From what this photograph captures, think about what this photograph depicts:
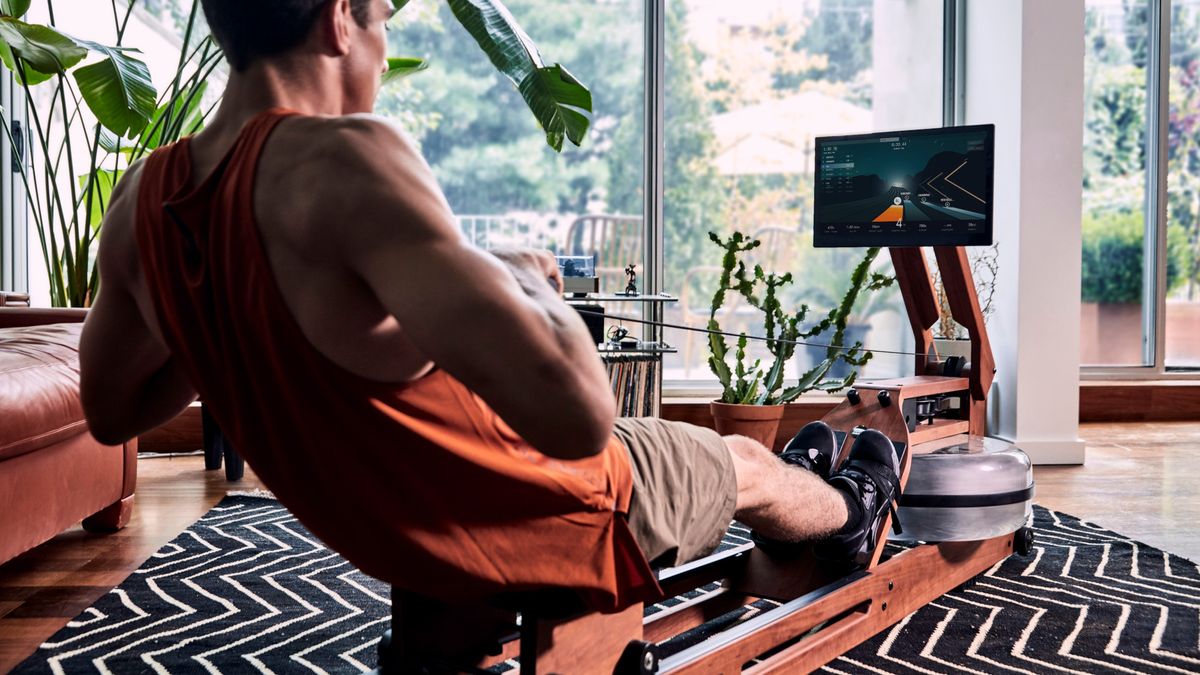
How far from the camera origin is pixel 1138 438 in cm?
480

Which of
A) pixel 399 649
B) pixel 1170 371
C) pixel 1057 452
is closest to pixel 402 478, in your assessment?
pixel 399 649

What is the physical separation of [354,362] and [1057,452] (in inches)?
150

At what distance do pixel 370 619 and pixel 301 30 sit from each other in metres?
1.44

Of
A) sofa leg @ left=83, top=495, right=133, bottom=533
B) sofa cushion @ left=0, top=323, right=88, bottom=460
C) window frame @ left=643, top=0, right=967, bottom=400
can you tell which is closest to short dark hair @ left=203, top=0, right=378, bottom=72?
sofa cushion @ left=0, top=323, right=88, bottom=460

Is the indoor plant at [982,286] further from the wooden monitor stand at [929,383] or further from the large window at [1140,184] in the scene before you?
the wooden monitor stand at [929,383]

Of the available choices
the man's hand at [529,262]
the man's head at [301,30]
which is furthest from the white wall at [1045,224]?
the man's head at [301,30]

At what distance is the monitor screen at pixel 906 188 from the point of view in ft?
8.81

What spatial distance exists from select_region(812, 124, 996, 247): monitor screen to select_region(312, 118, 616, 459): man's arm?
189 cm

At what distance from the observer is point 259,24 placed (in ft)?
3.83

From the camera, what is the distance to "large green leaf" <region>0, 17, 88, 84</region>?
3002 millimetres

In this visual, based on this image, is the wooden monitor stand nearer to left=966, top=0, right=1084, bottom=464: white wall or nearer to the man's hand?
the man's hand

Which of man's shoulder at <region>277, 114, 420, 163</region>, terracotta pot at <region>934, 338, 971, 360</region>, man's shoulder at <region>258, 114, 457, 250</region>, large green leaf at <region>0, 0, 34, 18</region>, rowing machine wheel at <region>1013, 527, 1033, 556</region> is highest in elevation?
large green leaf at <region>0, 0, 34, 18</region>

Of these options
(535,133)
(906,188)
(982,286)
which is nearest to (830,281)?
(982,286)

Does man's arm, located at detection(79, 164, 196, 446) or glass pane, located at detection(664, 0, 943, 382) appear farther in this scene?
glass pane, located at detection(664, 0, 943, 382)
